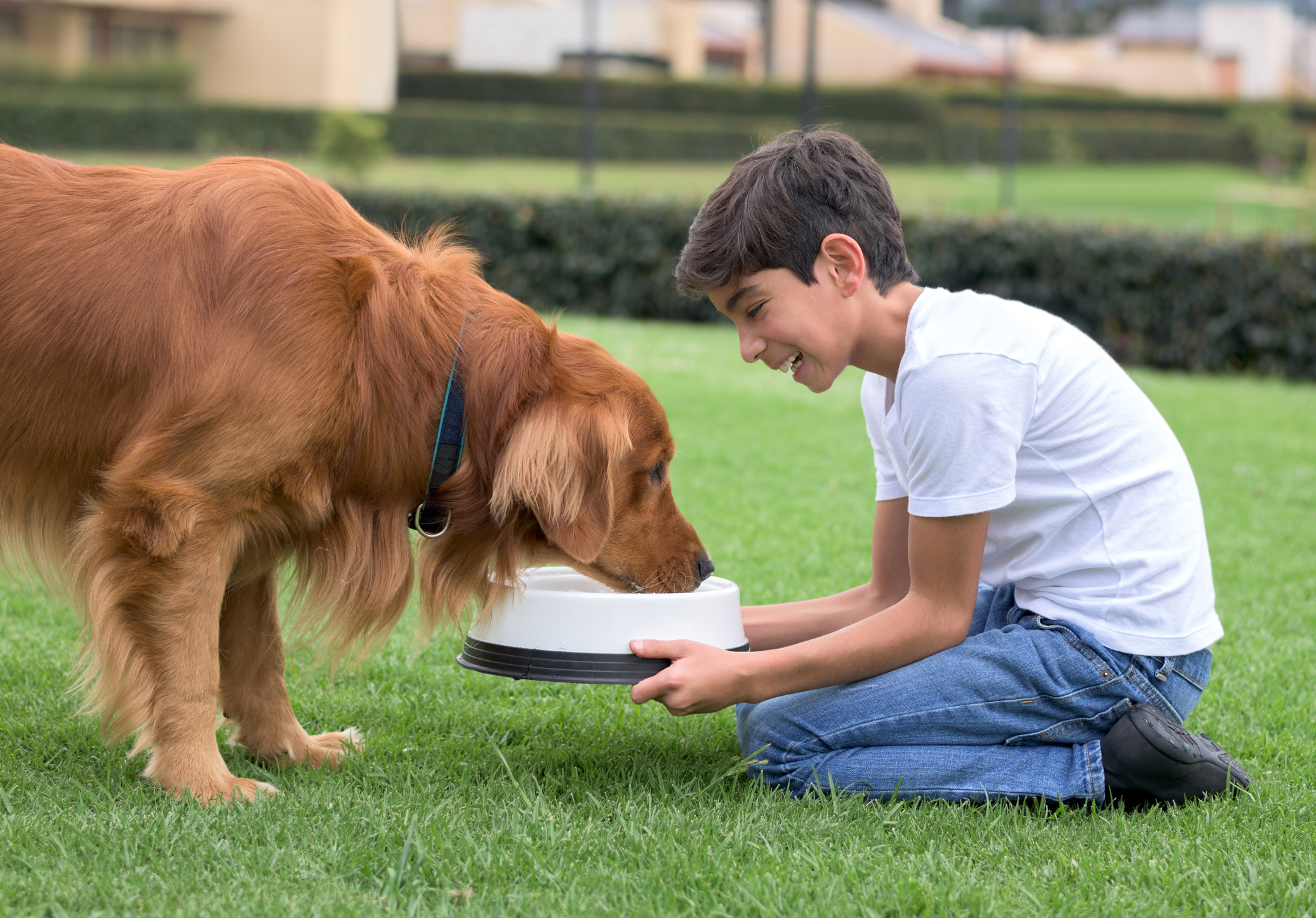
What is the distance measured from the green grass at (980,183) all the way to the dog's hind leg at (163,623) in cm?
2226

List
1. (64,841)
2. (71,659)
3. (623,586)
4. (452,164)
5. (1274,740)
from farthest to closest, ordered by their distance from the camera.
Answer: (452,164) < (71,659) < (1274,740) < (623,586) < (64,841)

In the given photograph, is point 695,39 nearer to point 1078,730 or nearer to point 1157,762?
point 1078,730

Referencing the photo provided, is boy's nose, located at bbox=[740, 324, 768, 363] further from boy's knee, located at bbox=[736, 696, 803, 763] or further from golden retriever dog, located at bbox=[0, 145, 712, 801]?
boy's knee, located at bbox=[736, 696, 803, 763]

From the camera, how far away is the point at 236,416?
9.11 ft

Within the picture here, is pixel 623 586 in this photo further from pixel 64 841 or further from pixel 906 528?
pixel 64 841

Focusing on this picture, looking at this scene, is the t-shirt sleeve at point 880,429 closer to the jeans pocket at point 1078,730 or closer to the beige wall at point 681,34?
the jeans pocket at point 1078,730

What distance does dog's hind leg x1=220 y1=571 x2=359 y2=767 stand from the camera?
3.38 metres

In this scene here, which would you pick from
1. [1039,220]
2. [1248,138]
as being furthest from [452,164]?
[1248,138]

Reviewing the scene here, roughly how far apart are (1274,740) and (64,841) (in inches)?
122

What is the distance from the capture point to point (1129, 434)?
310 cm

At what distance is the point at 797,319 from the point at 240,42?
4463cm

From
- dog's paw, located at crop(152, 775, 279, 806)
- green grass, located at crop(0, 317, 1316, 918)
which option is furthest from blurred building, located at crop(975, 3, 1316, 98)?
dog's paw, located at crop(152, 775, 279, 806)

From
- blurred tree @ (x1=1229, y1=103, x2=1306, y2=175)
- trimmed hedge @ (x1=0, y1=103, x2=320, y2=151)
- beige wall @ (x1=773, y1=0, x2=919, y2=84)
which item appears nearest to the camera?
trimmed hedge @ (x1=0, y1=103, x2=320, y2=151)

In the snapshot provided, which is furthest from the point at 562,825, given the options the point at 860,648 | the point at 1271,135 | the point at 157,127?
the point at 1271,135
